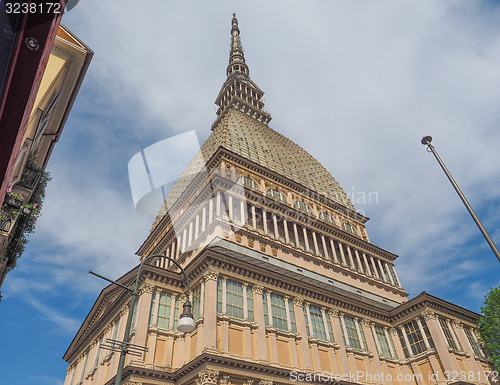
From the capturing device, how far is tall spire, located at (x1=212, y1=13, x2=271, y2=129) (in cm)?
9069

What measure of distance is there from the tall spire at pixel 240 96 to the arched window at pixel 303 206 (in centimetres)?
4181

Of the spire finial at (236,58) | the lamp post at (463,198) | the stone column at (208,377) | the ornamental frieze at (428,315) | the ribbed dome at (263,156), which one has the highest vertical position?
the spire finial at (236,58)

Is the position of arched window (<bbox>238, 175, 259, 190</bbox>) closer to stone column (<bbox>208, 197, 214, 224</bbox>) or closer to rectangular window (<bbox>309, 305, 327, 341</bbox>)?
stone column (<bbox>208, 197, 214, 224</bbox>)

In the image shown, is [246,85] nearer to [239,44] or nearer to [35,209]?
[239,44]

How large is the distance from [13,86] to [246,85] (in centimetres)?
9582

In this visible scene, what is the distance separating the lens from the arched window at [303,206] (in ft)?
175

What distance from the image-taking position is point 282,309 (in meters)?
31.0

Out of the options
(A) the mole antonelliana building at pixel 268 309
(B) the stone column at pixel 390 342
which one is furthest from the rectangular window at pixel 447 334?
(B) the stone column at pixel 390 342

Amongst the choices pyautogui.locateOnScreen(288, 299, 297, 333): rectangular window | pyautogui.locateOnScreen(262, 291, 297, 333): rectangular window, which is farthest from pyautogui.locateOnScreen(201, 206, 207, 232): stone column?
pyautogui.locateOnScreen(288, 299, 297, 333): rectangular window

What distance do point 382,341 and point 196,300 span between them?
21858mm

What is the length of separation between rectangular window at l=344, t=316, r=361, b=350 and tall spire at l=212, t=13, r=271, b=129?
64.6 meters

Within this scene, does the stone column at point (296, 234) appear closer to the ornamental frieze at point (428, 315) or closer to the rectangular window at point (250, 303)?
the rectangular window at point (250, 303)

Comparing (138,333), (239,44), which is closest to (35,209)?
(138,333)

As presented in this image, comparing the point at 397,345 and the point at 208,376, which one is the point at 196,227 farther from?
the point at 397,345
